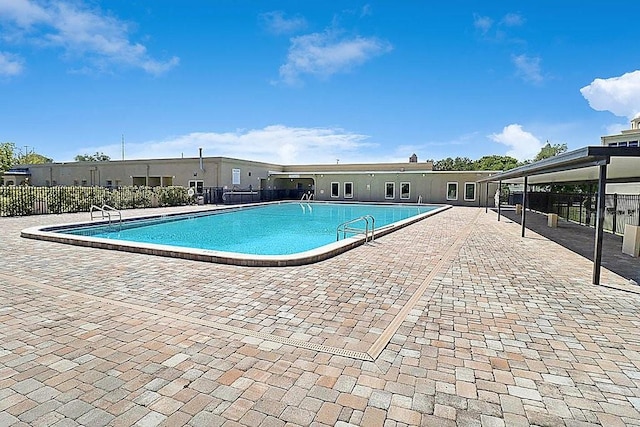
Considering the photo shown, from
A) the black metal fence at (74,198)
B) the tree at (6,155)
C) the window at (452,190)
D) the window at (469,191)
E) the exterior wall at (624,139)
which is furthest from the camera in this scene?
the tree at (6,155)

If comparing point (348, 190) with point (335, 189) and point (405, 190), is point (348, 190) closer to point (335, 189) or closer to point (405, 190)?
point (335, 189)

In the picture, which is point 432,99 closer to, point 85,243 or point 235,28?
point 235,28

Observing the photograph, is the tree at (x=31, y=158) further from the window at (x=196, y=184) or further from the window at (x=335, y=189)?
the window at (x=335, y=189)

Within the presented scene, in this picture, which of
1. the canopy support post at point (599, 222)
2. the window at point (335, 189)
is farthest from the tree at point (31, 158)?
the canopy support post at point (599, 222)

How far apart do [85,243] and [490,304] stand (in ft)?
26.5

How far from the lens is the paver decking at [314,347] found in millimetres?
2248

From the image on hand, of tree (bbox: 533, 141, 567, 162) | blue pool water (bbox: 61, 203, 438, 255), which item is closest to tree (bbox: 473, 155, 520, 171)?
tree (bbox: 533, 141, 567, 162)

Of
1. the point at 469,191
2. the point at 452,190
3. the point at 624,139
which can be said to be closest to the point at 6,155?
the point at 452,190

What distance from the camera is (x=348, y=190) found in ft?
97.3

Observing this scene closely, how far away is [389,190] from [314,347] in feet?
86.0

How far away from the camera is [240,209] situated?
2136 cm

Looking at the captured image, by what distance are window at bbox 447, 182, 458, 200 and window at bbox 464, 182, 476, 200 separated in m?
0.62

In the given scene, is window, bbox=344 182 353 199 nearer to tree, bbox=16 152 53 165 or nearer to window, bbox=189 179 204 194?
window, bbox=189 179 204 194

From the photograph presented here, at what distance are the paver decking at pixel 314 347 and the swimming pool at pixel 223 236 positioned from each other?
75cm
